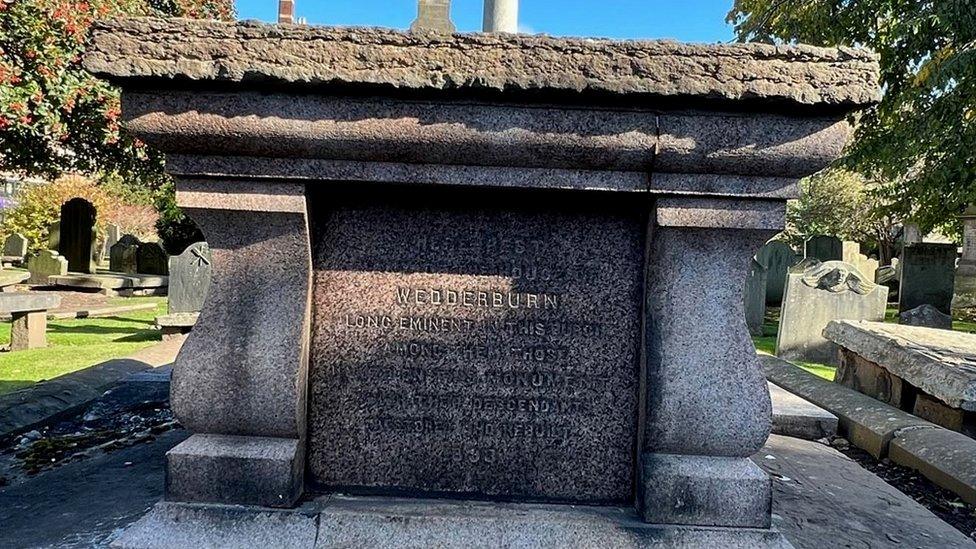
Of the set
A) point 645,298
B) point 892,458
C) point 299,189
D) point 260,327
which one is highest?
point 299,189

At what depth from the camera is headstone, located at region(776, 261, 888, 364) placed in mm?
8336

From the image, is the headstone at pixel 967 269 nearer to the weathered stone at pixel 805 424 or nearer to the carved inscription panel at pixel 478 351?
the weathered stone at pixel 805 424

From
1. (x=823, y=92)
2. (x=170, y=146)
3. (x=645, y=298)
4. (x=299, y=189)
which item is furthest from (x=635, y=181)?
(x=170, y=146)

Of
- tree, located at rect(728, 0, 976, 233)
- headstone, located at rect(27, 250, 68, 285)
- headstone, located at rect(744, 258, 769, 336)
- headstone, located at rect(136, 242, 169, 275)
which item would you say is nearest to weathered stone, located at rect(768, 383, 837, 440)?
tree, located at rect(728, 0, 976, 233)

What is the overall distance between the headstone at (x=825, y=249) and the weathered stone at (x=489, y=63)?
13.3 meters

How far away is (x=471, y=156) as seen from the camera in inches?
76.2

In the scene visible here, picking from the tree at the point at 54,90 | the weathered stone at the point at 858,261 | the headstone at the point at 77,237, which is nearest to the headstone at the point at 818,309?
the weathered stone at the point at 858,261

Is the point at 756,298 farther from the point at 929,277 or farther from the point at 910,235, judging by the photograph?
the point at 910,235

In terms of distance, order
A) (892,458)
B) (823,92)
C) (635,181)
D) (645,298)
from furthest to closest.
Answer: (892,458)
(645,298)
(635,181)
(823,92)

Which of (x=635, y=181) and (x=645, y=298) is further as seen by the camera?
(x=645, y=298)

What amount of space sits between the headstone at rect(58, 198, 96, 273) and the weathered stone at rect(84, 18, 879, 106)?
18.0 metres

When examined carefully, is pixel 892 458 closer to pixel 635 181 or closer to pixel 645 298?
pixel 645 298

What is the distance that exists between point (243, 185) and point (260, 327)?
0.46 meters

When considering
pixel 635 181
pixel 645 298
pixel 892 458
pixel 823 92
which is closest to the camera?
pixel 823 92
